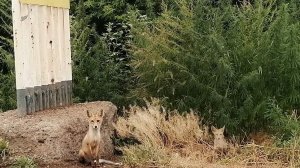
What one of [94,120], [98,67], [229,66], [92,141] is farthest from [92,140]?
[98,67]

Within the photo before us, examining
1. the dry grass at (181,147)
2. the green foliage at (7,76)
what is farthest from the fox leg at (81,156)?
the green foliage at (7,76)

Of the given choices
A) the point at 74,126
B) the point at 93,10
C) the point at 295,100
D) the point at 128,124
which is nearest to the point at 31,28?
the point at 74,126

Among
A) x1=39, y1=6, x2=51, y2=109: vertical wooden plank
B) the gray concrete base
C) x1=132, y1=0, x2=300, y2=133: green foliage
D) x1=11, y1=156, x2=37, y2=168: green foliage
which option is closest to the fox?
x1=11, y1=156, x2=37, y2=168: green foliage

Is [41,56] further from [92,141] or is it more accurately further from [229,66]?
[229,66]

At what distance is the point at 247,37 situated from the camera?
1048 cm

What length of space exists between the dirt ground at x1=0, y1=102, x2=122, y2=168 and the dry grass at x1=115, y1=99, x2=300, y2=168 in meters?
0.76

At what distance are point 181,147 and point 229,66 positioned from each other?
1484mm

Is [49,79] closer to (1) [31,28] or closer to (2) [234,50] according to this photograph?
(1) [31,28]

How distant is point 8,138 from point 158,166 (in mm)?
2016

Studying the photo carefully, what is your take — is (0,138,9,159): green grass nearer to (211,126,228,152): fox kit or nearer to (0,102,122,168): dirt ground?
(0,102,122,168): dirt ground

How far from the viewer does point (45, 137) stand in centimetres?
838

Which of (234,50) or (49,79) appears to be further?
(234,50)

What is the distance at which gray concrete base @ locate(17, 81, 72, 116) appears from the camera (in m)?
8.73

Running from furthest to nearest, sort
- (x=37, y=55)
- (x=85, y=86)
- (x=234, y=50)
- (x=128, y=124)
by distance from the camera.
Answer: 1. (x=85, y=86)
2. (x=234, y=50)
3. (x=128, y=124)
4. (x=37, y=55)
